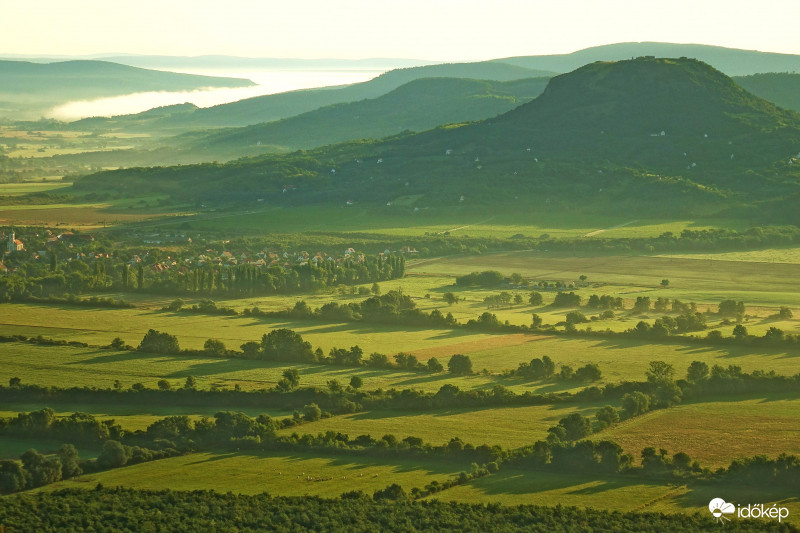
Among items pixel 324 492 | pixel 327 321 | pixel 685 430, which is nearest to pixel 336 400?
pixel 324 492

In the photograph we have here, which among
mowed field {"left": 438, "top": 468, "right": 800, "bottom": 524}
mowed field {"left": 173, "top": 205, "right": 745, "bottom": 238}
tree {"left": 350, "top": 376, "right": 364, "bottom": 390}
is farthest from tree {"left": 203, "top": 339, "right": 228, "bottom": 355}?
mowed field {"left": 173, "top": 205, "right": 745, "bottom": 238}

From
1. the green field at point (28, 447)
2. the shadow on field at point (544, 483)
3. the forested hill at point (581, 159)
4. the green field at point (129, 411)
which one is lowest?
the green field at point (28, 447)

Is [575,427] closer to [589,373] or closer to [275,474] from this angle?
[589,373]

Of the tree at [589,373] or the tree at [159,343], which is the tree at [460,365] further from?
the tree at [159,343]

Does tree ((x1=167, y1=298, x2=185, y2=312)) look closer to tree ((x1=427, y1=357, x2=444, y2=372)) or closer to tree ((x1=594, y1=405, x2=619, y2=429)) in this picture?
tree ((x1=427, y1=357, x2=444, y2=372))

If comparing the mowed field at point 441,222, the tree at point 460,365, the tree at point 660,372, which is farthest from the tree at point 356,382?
the mowed field at point 441,222

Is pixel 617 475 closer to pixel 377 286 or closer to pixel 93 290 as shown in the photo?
pixel 377 286

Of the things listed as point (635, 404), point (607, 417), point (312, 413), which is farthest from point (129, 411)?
point (635, 404)
